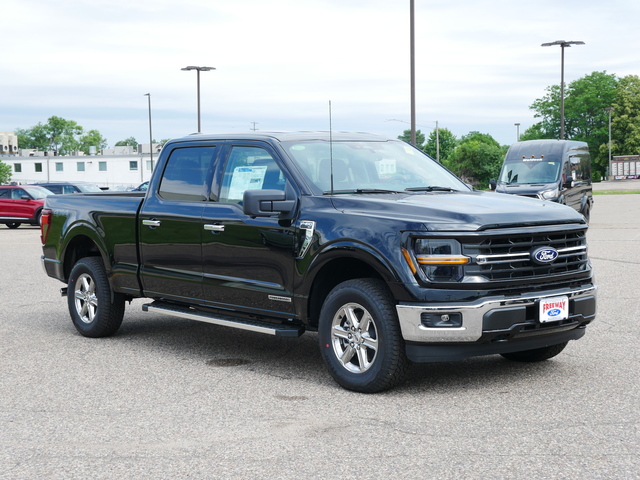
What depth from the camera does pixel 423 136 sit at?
7515 inches

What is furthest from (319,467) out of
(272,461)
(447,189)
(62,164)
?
(62,164)

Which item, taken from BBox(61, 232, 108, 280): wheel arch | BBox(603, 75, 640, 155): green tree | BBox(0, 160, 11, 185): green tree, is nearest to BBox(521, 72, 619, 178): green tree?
BBox(603, 75, 640, 155): green tree

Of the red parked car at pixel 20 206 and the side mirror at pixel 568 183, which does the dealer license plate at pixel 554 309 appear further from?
the red parked car at pixel 20 206

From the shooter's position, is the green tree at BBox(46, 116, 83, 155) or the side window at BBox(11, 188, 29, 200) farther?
the green tree at BBox(46, 116, 83, 155)

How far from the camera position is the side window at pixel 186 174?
7594 mm

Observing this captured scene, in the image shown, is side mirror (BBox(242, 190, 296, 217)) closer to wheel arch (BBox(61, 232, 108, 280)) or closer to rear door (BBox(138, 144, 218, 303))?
rear door (BBox(138, 144, 218, 303))

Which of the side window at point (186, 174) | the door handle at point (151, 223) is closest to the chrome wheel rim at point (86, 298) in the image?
the door handle at point (151, 223)

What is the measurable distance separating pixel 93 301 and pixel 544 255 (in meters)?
4.51

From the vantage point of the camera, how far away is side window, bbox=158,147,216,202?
24.9ft

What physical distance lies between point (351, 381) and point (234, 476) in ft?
6.15

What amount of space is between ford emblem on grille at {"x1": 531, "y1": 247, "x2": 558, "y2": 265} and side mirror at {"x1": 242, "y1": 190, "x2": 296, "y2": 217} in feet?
5.76

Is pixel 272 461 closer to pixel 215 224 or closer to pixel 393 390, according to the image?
pixel 393 390

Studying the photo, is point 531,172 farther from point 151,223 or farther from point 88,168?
point 88,168

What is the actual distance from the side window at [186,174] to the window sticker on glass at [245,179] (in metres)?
0.33
